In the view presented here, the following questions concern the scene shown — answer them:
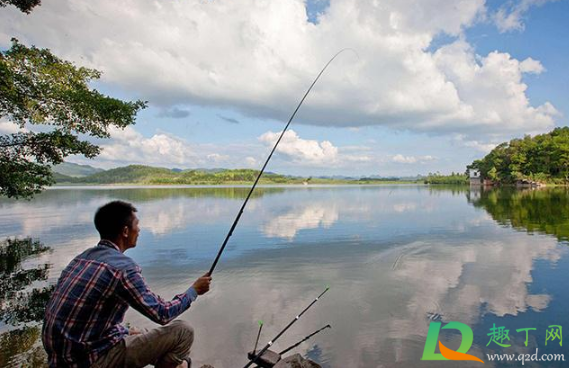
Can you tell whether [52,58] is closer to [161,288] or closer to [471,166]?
[161,288]

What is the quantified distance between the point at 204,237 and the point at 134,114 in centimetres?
875

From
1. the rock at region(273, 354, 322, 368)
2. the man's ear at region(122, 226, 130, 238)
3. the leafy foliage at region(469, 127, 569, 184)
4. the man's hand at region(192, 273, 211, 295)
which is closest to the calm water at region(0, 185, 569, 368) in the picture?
the rock at region(273, 354, 322, 368)

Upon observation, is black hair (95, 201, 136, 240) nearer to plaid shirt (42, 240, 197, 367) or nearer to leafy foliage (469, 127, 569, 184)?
plaid shirt (42, 240, 197, 367)

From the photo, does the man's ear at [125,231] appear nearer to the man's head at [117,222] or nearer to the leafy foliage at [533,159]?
the man's head at [117,222]

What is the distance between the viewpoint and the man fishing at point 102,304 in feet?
8.81

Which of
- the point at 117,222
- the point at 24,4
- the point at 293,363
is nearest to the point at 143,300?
the point at 117,222

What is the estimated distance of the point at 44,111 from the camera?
475 inches

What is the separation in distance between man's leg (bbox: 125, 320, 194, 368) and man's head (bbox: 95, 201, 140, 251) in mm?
894

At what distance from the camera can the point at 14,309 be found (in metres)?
8.15

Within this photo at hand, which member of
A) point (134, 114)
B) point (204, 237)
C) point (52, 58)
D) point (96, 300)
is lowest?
point (204, 237)

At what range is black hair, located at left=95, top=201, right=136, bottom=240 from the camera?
3031 mm

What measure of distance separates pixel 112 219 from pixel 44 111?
38.3 ft

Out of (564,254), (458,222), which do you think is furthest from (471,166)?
(564,254)

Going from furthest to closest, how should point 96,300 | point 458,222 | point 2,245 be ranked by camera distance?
1. point 458,222
2. point 2,245
3. point 96,300
